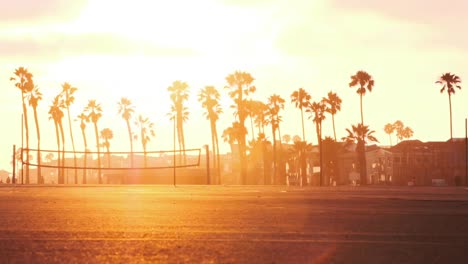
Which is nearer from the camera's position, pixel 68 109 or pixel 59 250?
pixel 59 250

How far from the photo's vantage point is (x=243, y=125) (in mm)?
116938

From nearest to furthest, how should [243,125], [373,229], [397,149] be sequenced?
[373,229] → [243,125] → [397,149]

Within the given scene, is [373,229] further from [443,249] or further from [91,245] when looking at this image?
[91,245]

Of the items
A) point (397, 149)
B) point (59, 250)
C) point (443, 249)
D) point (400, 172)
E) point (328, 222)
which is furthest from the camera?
point (397, 149)

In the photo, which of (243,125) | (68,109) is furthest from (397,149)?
(68,109)

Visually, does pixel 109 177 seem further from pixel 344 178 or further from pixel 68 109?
pixel 344 178

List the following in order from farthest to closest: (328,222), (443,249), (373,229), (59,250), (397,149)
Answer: (397,149) < (328,222) < (373,229) < (443,249) < (59,250)

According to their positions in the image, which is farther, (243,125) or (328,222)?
(243,125)

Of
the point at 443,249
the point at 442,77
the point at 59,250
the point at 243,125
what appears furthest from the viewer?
the point at 442,77

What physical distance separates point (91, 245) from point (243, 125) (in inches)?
4211

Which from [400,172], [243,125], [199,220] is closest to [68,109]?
[243,125]

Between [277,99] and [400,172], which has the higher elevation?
[277,99]

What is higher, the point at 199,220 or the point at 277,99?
the point at 277,99

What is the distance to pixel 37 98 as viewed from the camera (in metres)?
123
